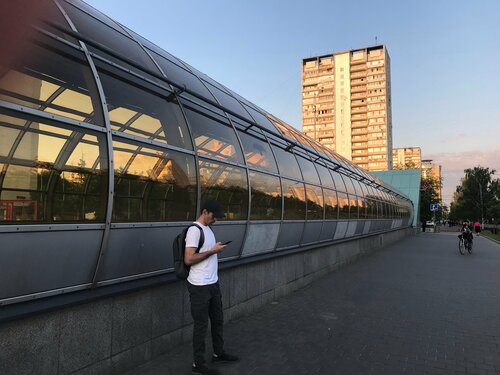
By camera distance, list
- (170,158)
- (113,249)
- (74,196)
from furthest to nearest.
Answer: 1. (170,158)
2. (113,249)
3. (74,196)

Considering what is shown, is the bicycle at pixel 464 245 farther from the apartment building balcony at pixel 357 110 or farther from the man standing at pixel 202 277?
the apartment building balcony at pixel 357 110

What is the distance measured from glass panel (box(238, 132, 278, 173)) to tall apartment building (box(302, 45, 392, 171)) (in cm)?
12862

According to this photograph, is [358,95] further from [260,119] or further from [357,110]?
[260,119]

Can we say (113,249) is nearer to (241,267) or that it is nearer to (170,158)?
(170,158)

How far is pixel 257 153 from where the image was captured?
7.80 m

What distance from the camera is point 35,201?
3398 millimetres

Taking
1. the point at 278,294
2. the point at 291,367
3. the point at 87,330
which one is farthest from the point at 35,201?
the point at 278,294

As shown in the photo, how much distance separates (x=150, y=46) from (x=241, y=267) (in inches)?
153

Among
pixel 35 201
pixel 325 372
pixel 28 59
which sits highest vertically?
pixel 28 59

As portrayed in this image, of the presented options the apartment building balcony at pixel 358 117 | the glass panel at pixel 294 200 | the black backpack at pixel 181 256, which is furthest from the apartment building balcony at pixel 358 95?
the black backpack at pixel 181 256

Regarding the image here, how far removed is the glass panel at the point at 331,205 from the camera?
38.1 ft

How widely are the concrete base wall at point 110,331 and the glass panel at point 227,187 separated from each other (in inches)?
37.3

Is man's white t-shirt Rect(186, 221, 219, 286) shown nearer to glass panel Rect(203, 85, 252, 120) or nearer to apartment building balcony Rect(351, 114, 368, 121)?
glass panel Rect(203, 85, 252, 120)

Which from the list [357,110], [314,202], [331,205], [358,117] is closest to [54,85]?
[314,202]
